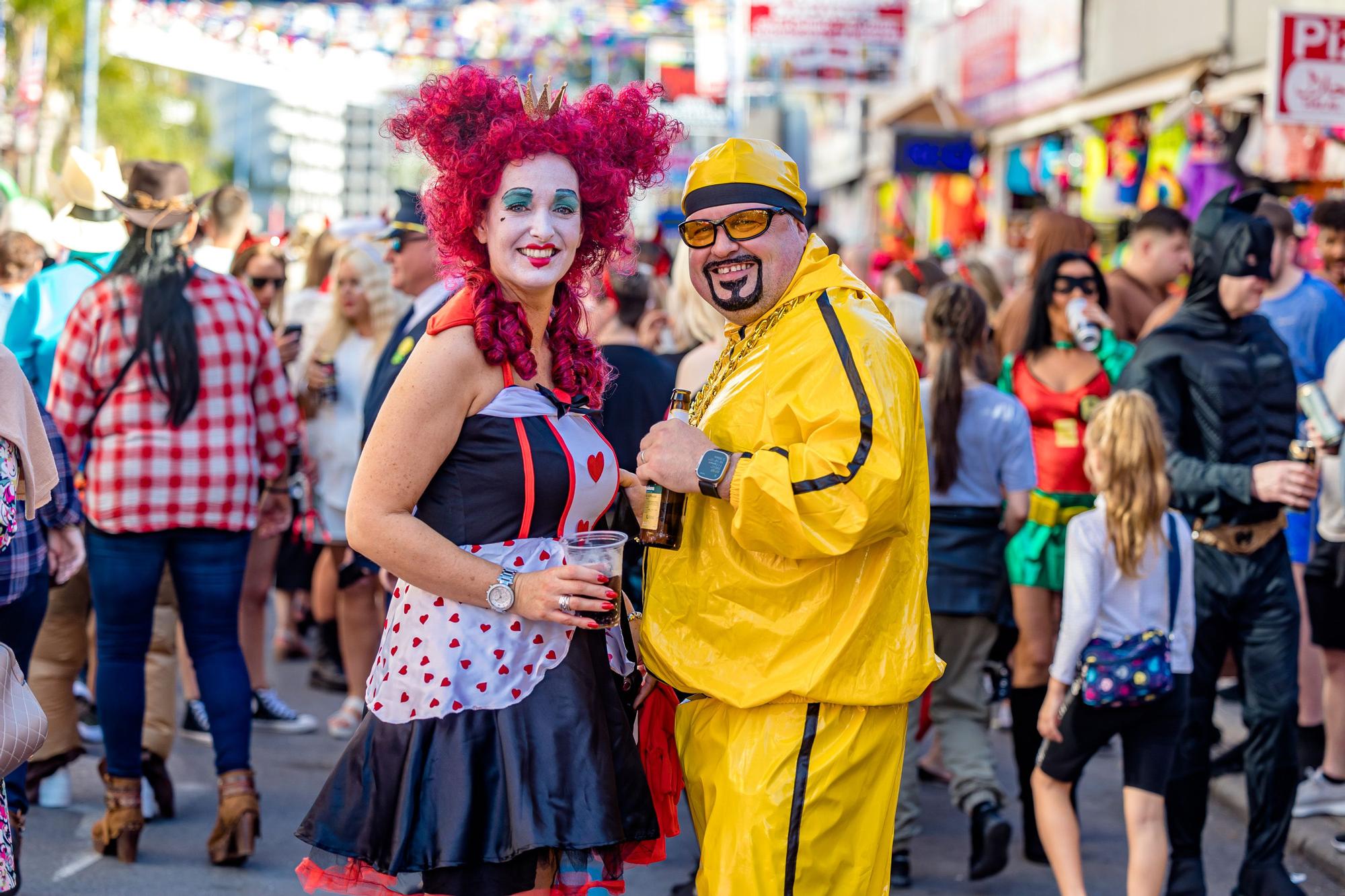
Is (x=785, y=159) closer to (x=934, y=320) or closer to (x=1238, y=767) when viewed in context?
(x=934, y=320)

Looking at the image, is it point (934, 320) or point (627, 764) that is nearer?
point (627, 764)

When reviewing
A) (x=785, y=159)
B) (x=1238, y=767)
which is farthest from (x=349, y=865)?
(x=1238, y=767)

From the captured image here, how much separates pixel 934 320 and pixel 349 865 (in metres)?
3.40

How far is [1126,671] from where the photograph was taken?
454 cm

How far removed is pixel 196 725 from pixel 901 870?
347 centimetres

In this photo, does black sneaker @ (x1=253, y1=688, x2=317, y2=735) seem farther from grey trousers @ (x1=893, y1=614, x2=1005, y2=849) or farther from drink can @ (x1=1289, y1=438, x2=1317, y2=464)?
drink can @ (x1=1289, y1=438, x2=1317, y2=464)

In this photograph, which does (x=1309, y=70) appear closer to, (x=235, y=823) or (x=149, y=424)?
(x=149, y=424)

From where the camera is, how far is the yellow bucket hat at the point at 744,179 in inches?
124

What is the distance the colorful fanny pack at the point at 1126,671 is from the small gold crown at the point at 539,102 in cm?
243

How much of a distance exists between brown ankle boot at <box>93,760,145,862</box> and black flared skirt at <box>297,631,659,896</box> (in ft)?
8.14

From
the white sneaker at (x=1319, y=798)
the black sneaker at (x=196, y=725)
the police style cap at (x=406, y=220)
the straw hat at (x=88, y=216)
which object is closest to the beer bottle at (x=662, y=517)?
the police style cap at (x=406, y=220)

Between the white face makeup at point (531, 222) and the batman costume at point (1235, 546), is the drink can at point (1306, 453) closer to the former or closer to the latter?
the batman costume at point (1235, 546)

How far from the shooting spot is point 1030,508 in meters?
5.97

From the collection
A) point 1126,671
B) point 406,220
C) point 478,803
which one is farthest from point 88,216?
point 1126,671
